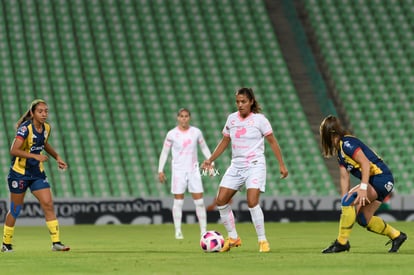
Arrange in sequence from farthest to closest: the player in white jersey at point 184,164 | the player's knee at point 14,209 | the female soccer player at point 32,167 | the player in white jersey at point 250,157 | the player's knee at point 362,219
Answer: the player in white jersey at point 184,164, the player's knee at point 14,209, the female soccer player at point 32,167, the player in white jersey at point 250,157, the player's knee at point 362,219

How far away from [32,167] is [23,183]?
0.22 meters

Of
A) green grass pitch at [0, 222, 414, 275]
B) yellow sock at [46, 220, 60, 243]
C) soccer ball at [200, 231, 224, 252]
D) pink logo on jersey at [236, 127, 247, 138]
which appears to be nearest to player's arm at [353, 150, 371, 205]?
green grass pitch at [0, 222, 414, 275]

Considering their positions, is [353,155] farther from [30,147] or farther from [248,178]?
[30,147]

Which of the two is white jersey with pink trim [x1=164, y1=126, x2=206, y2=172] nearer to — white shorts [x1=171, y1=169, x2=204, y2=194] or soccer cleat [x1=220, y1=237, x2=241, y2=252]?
white shorts [x1=171, y1=169, x2=204, y2=194]

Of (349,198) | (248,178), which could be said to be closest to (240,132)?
(248,178)

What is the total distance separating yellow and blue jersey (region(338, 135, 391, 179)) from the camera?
11406 mm

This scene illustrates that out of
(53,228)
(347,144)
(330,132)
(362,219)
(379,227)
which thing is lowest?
(379,227)

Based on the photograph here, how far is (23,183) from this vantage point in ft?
41.7

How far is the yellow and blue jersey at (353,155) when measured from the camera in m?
11.4

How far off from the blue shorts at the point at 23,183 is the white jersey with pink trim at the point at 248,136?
2357 millimetres

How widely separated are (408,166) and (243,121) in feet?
45.2

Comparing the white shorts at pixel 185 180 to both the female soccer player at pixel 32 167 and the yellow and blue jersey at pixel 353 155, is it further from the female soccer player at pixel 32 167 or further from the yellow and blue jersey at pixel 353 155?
the yellow and blue jersey at pixel 353 155

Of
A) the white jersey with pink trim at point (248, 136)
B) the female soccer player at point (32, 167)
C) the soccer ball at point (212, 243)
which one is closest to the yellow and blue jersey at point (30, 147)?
the female soccer player at point (32, 167)

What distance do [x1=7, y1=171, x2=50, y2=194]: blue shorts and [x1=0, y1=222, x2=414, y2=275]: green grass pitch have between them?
0.77 metres
